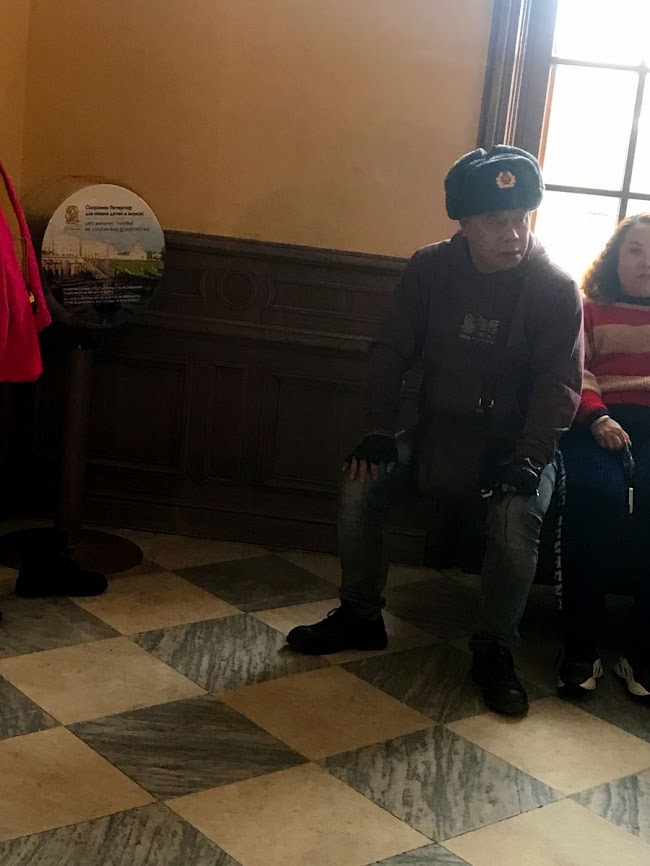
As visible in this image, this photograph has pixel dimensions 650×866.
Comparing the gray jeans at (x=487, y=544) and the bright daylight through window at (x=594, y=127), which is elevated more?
the bright daylight through window at (x=594, y=127)

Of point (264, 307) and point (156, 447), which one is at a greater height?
point (264, 307)

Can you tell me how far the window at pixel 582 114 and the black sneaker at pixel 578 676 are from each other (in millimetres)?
1247

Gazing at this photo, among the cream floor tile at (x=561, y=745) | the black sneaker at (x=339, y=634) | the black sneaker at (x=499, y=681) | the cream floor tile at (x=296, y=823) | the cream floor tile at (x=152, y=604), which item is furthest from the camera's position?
the cream floor tile at (x=152, y=604)

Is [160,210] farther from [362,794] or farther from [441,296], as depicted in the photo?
[362,794]

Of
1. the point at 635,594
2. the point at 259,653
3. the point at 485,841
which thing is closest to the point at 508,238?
the point at 635,594

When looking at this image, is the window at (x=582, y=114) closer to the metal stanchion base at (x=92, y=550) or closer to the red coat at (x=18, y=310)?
the red coat at (x=18, y=310)

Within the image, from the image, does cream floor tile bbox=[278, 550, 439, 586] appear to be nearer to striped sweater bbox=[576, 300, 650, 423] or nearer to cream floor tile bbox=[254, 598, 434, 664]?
cream floor tile bbox=[254, 598, 434, 664]

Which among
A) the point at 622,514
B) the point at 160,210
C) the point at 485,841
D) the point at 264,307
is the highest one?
the point at 160,210

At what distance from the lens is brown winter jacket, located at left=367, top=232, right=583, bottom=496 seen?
9.20ft

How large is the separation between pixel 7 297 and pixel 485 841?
1684mm

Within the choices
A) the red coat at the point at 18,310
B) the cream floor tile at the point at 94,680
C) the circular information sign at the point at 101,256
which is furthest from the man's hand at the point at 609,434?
the red coat at the point at 18,310

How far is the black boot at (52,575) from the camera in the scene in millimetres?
3090

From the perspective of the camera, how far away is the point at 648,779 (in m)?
2.43

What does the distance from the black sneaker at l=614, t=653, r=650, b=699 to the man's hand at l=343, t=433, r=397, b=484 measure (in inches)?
30.9
